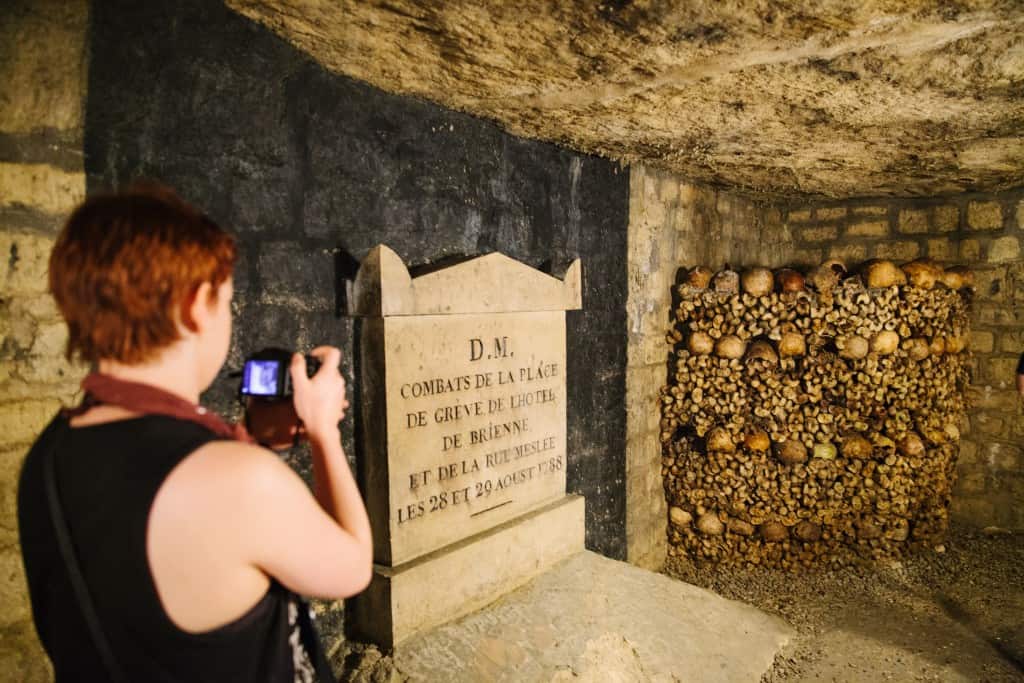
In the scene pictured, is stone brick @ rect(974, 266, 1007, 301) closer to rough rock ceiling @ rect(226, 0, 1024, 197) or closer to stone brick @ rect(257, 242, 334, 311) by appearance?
rough rock ceiling @ rect(226, 0, 1024, 197)

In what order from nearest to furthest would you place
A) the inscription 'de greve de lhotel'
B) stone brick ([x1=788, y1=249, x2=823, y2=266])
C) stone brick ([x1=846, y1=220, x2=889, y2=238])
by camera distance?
the inscription 'de greve de lhotel' → stone brick ([x1=846, y1=220, x2=889, y2=238]) → stone brick ([x1=788, y1=249, x2=823, y2=266])

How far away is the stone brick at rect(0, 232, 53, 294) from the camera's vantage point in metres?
1.50

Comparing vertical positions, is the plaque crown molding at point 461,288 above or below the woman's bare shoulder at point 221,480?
above

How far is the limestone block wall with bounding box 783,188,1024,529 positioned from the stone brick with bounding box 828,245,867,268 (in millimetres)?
204

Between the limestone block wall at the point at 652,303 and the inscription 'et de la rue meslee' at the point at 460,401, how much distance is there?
1051 mm

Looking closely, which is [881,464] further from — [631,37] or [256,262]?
[256,262]

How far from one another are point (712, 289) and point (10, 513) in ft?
13.3

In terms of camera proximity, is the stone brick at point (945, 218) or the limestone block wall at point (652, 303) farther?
the stone brick at point (945, 218)

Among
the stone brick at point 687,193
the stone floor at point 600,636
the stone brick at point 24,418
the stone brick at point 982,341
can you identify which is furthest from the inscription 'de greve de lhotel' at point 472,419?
the stone brick at point 982,341

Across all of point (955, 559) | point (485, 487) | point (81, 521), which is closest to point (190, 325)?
point (81, 521)

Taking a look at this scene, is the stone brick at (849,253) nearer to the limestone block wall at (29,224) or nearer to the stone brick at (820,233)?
the stone brick at (820,233)

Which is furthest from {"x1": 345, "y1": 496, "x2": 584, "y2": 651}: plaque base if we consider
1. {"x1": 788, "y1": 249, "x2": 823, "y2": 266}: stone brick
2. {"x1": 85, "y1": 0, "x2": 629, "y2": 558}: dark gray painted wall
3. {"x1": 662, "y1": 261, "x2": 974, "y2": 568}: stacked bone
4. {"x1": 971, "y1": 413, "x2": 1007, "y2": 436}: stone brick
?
{"x1": 971, "y1": 413, "x2": 1007, "y2": 436}: stone brick

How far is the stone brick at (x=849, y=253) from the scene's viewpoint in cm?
548

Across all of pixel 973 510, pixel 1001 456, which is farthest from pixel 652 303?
pixel 973 510
